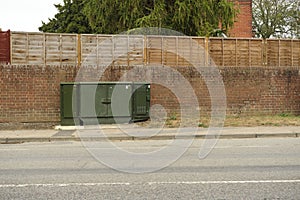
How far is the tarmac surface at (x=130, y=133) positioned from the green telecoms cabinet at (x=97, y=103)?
1.08ft

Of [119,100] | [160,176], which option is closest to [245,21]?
[119,100]

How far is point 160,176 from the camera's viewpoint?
654cm

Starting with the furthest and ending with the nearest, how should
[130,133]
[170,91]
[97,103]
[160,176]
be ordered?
[170,91] → [97,103] → [130,133] → [160,176]

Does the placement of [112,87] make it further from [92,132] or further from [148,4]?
[148,4]

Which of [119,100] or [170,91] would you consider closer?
[119,100]

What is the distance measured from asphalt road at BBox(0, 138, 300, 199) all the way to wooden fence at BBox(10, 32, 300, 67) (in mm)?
6275

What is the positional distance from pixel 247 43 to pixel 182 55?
2.88 metres

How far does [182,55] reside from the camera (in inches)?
653

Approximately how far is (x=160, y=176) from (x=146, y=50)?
33.7 feet

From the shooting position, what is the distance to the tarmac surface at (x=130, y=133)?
490 inches

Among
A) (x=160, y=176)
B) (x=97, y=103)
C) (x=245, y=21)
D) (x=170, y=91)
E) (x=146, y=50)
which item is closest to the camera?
(x=160, y=176)

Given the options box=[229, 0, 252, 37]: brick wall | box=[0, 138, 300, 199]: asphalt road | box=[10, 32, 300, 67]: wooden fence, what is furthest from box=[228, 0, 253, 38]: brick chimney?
box=[0, 138, 300, 199]: asphalt road

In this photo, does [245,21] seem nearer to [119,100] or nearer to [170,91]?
[170,91]

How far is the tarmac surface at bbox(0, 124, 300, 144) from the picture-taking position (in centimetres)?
1245
